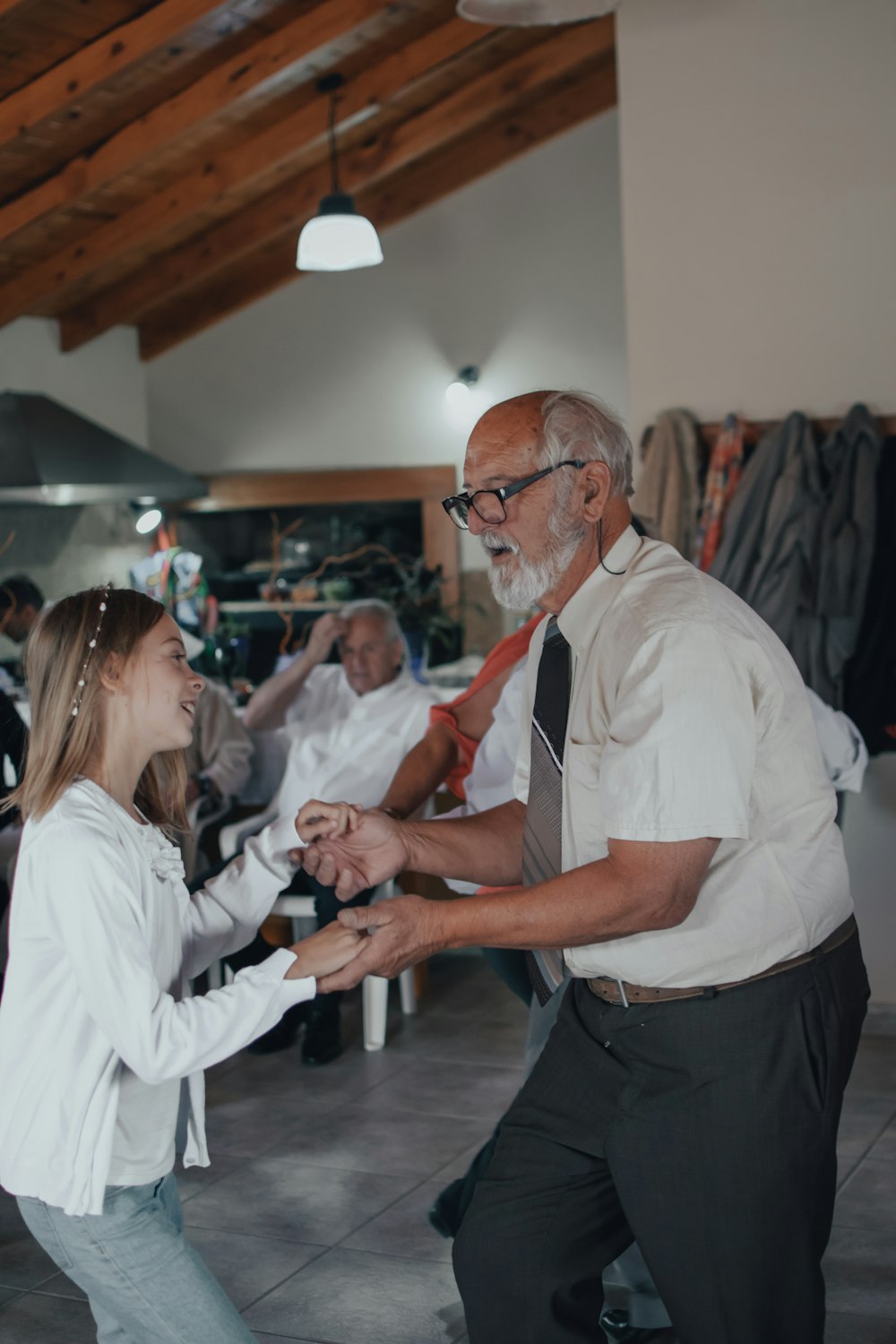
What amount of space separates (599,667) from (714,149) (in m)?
A: 2.95

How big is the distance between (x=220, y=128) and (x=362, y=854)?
521 cm

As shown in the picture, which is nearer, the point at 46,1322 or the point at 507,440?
the point at 507,440

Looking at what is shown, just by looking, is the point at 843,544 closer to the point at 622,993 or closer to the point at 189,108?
the point at 622,993

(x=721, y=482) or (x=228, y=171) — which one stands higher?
(x=228, y=171)

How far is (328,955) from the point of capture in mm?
1725

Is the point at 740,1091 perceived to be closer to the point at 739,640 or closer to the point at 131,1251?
the point at 739,640

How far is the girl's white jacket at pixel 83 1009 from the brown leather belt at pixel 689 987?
38 cm

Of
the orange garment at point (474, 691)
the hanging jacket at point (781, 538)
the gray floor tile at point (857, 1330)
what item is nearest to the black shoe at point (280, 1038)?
the orange garment at point (474, 691)

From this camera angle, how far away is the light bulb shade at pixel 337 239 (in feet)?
17.7

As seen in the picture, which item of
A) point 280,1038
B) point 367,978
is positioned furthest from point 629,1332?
point 280,1038

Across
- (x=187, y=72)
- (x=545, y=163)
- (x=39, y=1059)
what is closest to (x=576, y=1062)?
(x=39, y=1059)

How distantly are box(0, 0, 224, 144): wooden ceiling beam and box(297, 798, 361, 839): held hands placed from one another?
3.59m

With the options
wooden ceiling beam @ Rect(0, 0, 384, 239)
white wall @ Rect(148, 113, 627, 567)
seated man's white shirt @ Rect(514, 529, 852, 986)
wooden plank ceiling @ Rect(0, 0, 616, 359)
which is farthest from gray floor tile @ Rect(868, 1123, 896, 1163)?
white wall @ Rect(148, 113, 627, 567)

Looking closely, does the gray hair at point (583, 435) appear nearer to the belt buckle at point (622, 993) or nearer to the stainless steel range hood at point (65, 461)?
the belt buckle at point (622, 993)
